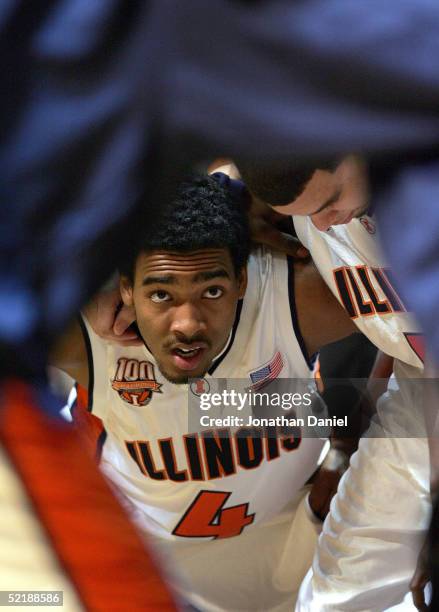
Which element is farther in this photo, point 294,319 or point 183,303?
point 294,319

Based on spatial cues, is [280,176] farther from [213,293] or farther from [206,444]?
[206,444]

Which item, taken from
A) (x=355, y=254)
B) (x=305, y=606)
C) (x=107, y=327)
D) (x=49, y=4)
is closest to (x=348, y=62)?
(x=49, y=4)

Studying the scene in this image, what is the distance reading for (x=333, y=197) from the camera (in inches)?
27.9

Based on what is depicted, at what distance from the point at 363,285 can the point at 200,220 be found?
0.69ft

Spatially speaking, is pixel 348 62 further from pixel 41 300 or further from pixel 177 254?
pixel 177 254

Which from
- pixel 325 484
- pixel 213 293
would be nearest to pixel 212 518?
pixel 325 484

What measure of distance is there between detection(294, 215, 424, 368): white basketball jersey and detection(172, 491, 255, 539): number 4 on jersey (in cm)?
35

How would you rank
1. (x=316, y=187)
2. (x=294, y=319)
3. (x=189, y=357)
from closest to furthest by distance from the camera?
(x=316, y=187) → (x=189, y=357) → (x=294, y=319)

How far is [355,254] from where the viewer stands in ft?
3.19

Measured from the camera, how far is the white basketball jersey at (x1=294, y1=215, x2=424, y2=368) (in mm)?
924

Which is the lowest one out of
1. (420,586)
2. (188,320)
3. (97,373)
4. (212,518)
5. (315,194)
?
(212,518)

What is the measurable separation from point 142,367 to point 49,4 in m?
0.68

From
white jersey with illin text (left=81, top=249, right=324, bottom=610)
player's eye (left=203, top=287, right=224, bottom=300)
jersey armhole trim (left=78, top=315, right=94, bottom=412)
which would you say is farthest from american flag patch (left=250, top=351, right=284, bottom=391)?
jersey armhole trim (left=78, top=315, right=94, bottom=412)

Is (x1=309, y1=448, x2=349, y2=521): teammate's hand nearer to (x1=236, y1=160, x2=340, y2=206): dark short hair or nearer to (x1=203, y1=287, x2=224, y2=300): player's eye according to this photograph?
(x1=203, y1=287, x2=224, y2=300): player's eye
